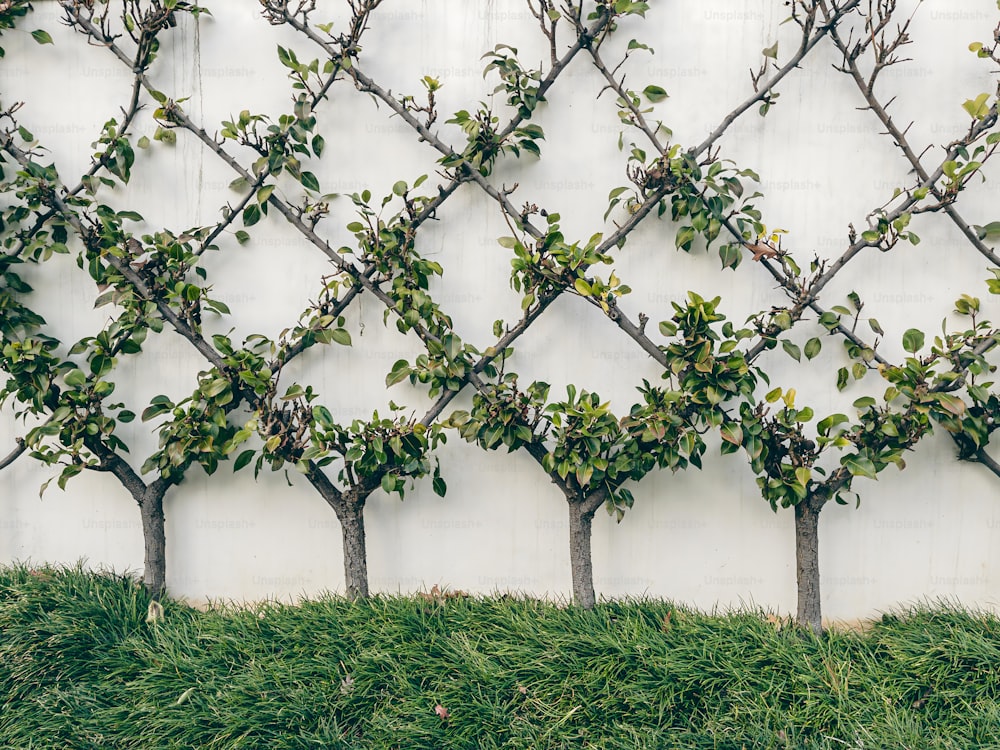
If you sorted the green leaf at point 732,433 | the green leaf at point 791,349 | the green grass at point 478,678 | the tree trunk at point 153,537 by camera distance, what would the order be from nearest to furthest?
the green grass at point 478,678, the green leaf at point 732,433, the green leaf at point 791,349, the tree trunk at point 153,537

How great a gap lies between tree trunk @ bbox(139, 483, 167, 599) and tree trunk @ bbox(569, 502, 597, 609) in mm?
1440

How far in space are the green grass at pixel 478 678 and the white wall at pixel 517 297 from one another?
0.71 ft

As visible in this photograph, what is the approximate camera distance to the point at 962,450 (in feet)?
7.97

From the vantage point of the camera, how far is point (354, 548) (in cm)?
248

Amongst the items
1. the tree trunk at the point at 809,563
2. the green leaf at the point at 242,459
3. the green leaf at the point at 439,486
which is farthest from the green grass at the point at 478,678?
the green leaf at the point at 242,459

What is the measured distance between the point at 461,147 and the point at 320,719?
5.99 feet

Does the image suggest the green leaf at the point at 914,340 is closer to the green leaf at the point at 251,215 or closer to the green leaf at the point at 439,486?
the green leaf at the point at 439,486

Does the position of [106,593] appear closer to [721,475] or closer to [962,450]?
[721,475]

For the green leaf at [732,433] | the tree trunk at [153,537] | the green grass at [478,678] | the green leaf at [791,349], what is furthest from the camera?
the tree trunk at [153,537]

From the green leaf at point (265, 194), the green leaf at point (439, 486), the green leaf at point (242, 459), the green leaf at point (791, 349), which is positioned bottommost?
the green leaf at point (439, 486)

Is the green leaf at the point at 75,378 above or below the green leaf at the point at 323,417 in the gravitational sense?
above

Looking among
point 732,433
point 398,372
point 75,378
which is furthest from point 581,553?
point 75,378

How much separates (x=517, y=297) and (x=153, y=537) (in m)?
1.53

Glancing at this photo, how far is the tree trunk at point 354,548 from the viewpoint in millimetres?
2471
